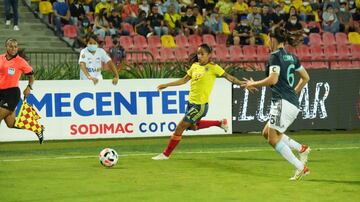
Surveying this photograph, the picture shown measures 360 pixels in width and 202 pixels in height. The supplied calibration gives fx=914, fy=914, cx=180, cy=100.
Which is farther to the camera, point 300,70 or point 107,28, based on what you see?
point 107,28

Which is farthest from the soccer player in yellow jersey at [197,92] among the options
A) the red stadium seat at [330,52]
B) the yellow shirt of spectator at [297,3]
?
the yellow shirt of spectator at [297,3]

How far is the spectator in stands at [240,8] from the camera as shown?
3118 cm

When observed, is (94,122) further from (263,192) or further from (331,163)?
(263,192)

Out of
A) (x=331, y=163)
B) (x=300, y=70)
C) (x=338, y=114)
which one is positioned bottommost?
(x=338, y=114)

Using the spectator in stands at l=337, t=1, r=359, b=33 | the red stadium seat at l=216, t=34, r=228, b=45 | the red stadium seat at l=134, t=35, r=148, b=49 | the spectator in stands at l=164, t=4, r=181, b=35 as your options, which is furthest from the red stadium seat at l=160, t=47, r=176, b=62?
the spectator in stands at l=337, t=1, r=359, b=33

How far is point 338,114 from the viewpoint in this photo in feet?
76.5

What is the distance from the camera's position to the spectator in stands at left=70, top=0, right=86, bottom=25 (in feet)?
92.0

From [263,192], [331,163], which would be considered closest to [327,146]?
[331,163]

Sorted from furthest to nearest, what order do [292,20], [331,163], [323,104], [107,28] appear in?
[292,20] → [107,28] → [323,104] → [331,163]

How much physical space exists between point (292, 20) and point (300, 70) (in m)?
17.5

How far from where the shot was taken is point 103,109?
20.9m

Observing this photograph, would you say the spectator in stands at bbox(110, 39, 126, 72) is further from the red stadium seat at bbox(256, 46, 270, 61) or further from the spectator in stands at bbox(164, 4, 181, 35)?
the red stadium seat at bbox(256, 46, 270, 61)

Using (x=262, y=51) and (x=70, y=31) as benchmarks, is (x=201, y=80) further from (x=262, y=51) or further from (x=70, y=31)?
(x=262, y=51)

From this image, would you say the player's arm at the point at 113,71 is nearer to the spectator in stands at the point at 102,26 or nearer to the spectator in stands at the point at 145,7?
the spectator in stands at the point at 102,26
